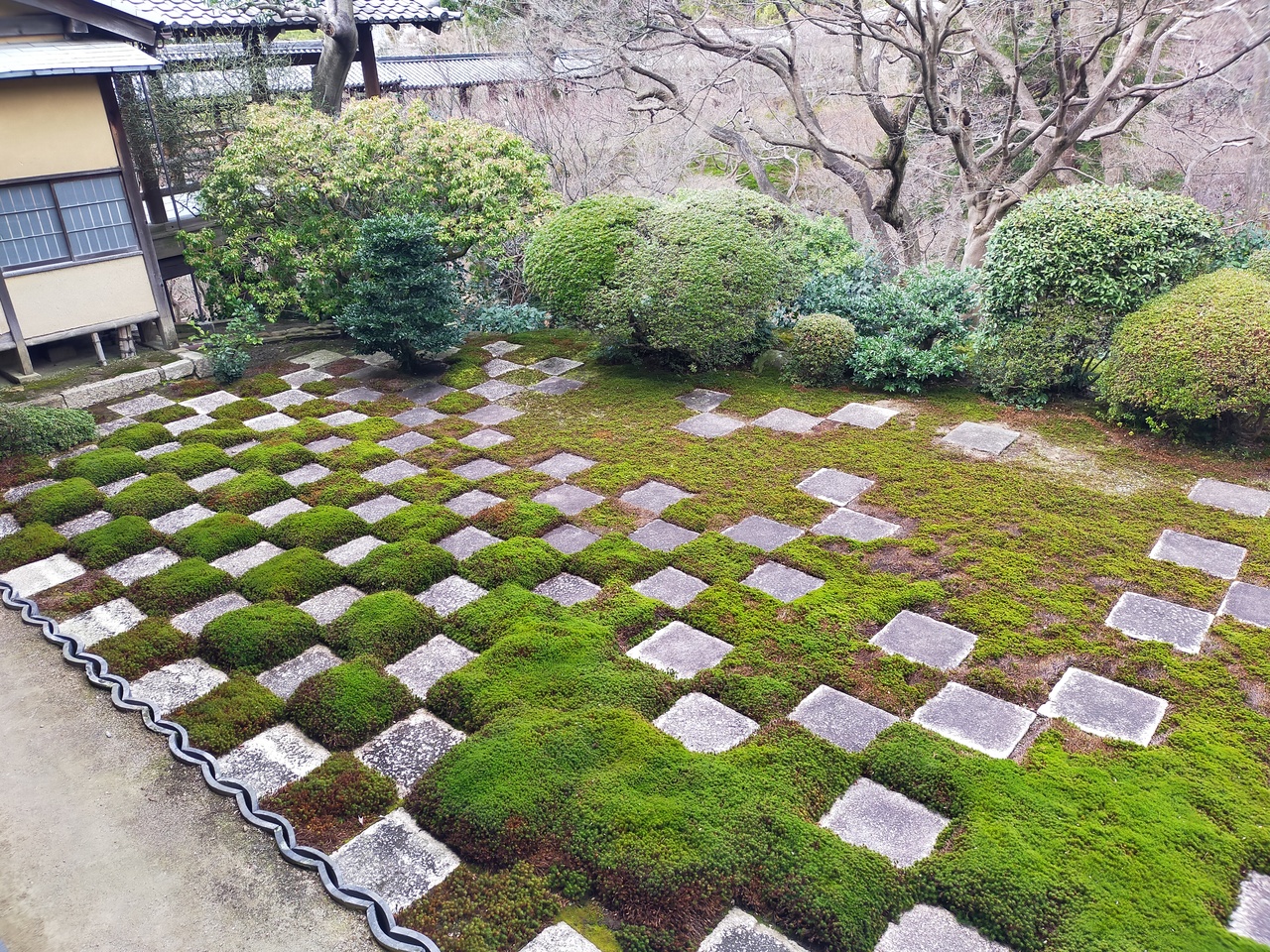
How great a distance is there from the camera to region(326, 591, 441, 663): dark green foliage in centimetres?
447

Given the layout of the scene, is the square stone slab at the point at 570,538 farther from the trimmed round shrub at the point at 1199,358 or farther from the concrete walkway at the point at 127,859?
the trimmed round shrub at the point at 1199,358

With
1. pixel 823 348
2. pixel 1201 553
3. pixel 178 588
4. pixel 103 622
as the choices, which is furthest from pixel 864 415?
pixel 103 622

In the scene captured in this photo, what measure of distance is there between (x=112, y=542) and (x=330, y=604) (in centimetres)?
188

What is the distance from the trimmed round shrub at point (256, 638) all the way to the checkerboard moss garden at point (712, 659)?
19 mm

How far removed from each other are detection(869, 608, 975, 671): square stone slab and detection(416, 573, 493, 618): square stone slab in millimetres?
2310

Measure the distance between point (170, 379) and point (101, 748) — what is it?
605 centimetres

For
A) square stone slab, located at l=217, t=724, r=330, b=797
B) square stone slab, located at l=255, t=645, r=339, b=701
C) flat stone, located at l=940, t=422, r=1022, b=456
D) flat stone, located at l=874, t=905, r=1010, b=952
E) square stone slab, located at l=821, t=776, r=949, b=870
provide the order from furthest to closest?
flat stone, located at l=940, t=422, r=1022, b=456 → square stone slab, located at l=255, t=645, r=339, b=701 → square stone slab, located at l=217, t=724, r=330, b=797 → square stone slab, located at l=821, t=776, r=949, b=870 → flat stone, located at l=874, t=905, r=1010, b=952

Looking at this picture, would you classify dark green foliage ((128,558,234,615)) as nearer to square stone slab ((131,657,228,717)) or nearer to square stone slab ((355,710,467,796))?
square stone slab ((131,657,228,717))

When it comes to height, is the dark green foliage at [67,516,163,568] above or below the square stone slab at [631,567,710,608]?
above

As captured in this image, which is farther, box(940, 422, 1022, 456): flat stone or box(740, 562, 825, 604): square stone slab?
box(940, 422, 1022, 456): flat stone

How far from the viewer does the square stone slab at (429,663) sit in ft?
13.9

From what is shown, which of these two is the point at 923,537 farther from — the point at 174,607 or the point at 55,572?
the point at 55,572

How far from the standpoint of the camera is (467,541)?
5586mm

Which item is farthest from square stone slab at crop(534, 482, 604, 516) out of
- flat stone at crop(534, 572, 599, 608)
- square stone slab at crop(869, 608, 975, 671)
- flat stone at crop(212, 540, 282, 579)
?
square stone slab at crop(869, 608, 975, 671)
